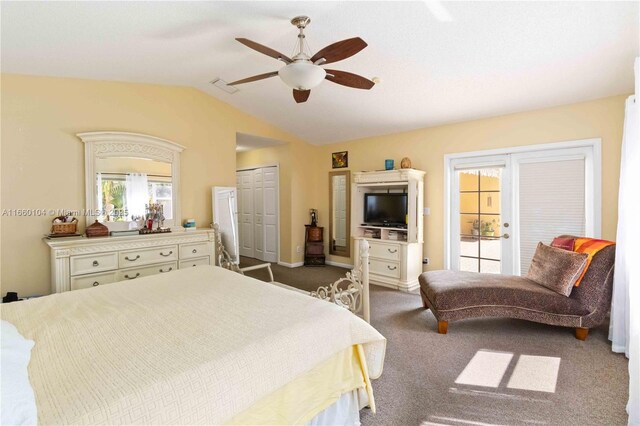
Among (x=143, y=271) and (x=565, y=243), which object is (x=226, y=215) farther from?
(x=565, y=243)

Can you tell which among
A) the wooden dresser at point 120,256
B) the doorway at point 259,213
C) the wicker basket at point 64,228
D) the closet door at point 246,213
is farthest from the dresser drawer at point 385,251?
the wicker basket at point 64,228

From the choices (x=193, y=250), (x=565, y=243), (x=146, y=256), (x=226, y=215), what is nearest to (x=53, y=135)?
(x=146, y=256)

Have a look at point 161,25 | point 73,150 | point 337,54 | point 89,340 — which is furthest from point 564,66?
point 73,150

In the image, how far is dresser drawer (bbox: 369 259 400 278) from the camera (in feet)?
15.0

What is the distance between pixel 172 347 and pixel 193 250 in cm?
275

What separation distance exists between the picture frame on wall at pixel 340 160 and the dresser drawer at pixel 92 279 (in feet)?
12.9

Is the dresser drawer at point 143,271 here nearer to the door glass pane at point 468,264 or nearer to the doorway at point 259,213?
the doorway at point 259,213

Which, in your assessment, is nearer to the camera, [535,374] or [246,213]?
[535,374]

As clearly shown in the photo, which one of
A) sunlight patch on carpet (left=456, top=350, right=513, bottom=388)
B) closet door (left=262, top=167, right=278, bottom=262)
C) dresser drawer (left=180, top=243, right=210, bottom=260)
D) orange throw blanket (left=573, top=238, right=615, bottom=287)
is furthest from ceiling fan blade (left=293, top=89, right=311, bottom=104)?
closet door (left=262, top=167, right=278, bottom=262)

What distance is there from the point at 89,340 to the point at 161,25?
7.87 ft

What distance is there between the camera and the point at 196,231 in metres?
3.88

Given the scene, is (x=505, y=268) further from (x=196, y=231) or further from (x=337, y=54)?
(x=196, y=231)

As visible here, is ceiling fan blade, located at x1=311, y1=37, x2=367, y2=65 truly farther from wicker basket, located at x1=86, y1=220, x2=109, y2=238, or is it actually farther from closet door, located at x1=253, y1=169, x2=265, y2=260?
closet door, located at x1=253, y1=169, x2=265, y2=260

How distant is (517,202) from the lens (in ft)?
13.3
